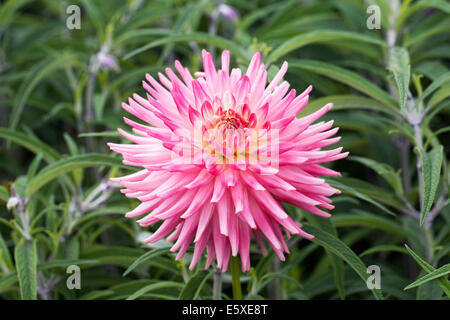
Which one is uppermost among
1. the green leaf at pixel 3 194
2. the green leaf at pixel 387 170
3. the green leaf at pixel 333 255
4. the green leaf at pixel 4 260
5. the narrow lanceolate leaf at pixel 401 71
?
the narrow lanceolate leaf at pixel 401 71

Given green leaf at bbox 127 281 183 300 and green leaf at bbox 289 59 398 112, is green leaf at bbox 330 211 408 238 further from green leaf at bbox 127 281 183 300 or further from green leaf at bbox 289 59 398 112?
green leaf at bbox 127 281 183 300

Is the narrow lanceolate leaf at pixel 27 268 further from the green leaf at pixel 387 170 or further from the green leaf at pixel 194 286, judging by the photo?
the green leaf at pixel 387 170

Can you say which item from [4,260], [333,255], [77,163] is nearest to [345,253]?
[333,255]

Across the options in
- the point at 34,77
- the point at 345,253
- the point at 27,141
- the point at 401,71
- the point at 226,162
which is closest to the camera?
the point at 226,162

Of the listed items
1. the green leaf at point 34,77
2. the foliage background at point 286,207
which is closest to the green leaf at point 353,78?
the foliage background at point 286,207

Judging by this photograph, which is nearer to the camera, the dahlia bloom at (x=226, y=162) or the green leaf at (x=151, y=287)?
the dahlia bloom at (x=226, y=162)

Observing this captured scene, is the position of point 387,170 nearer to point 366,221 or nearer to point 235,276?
point 366,221

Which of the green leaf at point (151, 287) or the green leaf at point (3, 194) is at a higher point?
the green leaf at point (3, 194)
